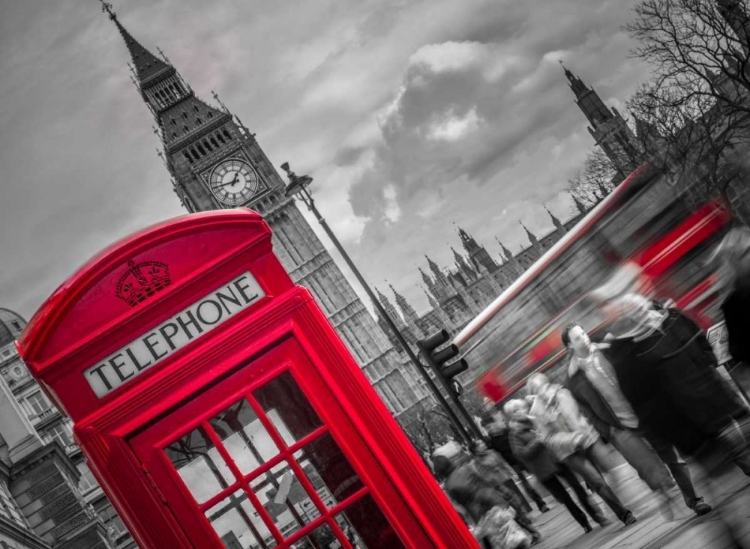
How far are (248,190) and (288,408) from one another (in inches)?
2742

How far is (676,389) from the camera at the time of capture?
4.49 m

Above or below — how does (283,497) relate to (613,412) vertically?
above

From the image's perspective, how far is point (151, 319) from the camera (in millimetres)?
3434

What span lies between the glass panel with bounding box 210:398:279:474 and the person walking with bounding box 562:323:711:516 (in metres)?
2.64

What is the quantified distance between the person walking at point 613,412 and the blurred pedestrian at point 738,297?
4.50 feet

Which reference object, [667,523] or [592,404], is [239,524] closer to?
[592,404]

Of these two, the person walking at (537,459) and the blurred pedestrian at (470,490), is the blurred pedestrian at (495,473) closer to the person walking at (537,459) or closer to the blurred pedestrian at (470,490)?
the blurred pedestrian at (470,490)

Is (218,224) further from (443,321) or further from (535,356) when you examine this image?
(443,321)

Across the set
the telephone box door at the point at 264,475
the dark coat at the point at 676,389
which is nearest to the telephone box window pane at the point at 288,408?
the telephone box door at the point at 264,475

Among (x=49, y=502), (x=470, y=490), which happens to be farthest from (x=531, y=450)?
(x=49, y=502)

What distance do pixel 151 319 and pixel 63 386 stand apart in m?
0.45

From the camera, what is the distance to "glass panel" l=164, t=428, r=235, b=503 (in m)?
3.32

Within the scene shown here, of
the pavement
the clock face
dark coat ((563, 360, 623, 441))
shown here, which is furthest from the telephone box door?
the clock face

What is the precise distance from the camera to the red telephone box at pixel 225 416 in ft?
10.9
